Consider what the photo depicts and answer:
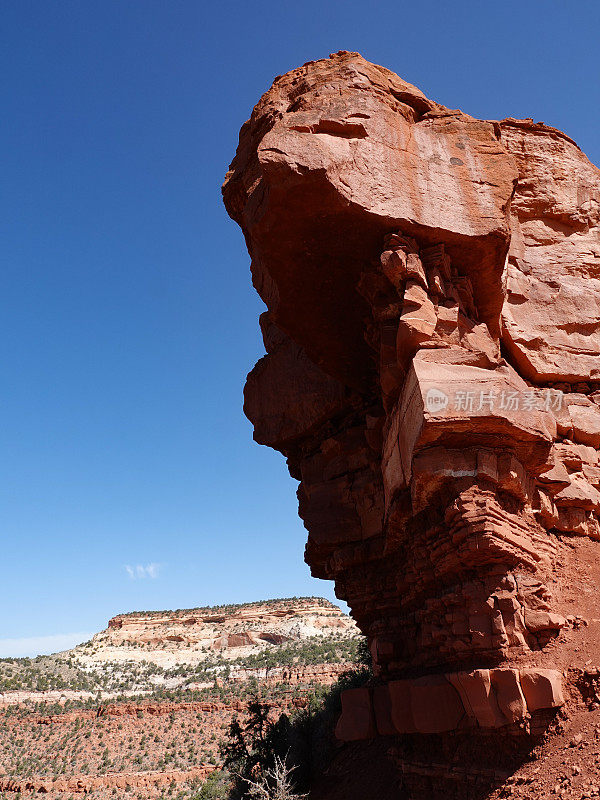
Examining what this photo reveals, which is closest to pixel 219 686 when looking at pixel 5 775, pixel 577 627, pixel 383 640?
pixel 5 775

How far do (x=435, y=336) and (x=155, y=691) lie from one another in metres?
44.4

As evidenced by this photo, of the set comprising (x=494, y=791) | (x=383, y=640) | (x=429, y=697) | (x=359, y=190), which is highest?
(x=359, y=190)

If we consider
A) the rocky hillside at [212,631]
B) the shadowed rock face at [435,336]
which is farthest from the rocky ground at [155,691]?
the shadowed rock face at [435,336]

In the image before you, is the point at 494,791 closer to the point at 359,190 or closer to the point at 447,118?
the point at 359,190

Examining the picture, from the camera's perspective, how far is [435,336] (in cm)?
757

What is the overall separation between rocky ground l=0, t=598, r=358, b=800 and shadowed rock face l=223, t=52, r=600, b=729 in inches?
811

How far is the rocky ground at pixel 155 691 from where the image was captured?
27.9 m

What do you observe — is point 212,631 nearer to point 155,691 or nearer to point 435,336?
point 155,691

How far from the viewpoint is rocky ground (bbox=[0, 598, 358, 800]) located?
27922 mm

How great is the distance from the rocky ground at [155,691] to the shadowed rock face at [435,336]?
20.6m

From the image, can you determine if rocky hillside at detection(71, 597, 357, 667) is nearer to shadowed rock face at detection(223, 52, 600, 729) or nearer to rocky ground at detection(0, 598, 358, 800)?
rocky ground at detection(0, 598, 358, 800)

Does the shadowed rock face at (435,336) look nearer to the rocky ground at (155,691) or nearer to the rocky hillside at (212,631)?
the rocky ground at (155,691)

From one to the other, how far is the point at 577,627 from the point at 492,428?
251cm

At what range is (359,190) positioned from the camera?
7762mm
